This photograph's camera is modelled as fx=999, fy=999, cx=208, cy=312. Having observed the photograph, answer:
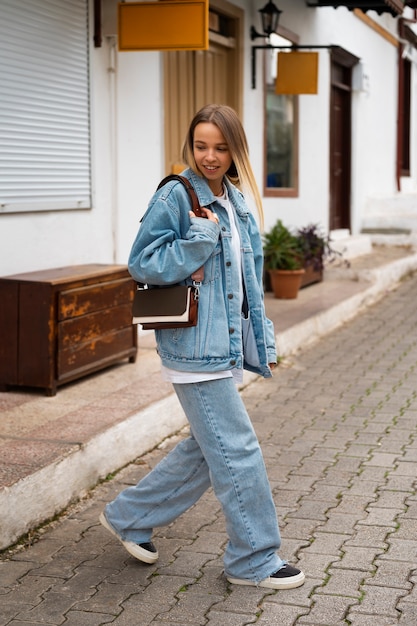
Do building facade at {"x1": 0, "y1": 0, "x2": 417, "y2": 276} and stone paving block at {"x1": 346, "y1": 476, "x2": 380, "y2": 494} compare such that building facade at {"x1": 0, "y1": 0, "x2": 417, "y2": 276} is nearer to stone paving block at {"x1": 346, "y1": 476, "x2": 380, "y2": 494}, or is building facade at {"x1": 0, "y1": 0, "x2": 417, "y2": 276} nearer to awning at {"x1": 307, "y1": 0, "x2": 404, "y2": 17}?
awning at {"x1": 307, "y1": 0, "x2": 404, "y2": 17}

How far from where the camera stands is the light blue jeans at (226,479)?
3654 mm

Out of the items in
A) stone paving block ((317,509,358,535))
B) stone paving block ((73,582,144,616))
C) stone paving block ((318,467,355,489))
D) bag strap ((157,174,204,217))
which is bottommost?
stone paving block ((73,582,144,616))

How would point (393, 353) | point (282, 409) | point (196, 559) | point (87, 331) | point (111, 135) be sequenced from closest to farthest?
point (196, 559)
point (87, 331)
point (282, 409)
point (111, 135)
point (393, 353)

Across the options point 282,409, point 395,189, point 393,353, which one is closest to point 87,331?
point 282,409

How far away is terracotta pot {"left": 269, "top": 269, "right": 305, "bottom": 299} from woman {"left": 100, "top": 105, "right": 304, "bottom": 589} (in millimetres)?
6497

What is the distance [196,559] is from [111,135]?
4.35 meters

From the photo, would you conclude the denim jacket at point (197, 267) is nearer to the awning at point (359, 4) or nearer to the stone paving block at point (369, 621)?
the stone paving block at point (369, 621)

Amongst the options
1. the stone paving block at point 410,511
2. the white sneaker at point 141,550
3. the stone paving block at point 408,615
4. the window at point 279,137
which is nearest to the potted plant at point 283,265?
the window at point 279,137

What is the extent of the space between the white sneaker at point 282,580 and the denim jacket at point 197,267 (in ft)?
2.67

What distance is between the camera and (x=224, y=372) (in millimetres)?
3664

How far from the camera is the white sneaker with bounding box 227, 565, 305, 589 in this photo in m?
3.76

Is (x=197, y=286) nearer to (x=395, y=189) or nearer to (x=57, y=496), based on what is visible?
(x=57, y=496)

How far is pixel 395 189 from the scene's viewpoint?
18.5m

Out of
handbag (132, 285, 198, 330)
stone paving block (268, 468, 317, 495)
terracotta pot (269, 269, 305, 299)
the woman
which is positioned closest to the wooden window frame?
terracotta pot (269, 269, 305, 299)
